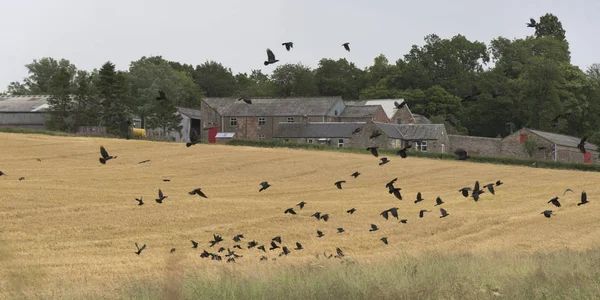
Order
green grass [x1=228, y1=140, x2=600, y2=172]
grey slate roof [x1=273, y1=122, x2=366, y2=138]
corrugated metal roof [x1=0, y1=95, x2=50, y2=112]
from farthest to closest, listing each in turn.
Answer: corrugated metal roof [x1=0, y1=95, x2=50, y2=112] < grey slate roof [x1=273, y1=122, x2=366, y2=138] < green grass [x1=228, y1=140, x2=600, y2=172]

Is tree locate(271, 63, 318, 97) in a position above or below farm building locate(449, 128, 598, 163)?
above

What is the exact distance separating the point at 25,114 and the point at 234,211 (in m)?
75.5

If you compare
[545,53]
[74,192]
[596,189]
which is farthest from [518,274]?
[545,53]

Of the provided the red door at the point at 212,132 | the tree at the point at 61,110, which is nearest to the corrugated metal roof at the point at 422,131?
the red door at the point at 212,132

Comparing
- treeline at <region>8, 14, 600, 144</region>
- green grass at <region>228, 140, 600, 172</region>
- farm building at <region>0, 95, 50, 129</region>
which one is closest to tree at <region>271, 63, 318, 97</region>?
treeline at <region>8, 14, 600, 144</region>

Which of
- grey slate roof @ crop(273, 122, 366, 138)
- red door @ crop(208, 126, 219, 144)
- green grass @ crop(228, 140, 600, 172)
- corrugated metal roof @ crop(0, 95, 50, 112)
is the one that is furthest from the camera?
red door @ crop(208, 126, 219, 144)

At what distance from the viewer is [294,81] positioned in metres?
140

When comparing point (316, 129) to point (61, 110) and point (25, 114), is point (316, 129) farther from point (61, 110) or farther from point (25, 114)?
point (25, 114)

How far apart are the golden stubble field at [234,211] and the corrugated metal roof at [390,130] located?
80.9ft

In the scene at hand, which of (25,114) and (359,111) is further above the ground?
(359,111)

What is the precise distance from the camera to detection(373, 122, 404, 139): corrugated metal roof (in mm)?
89463

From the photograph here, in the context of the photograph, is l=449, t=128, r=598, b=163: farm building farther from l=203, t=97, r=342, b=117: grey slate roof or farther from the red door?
the red door

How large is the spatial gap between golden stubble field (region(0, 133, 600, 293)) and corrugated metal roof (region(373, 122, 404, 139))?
2466 centimetres

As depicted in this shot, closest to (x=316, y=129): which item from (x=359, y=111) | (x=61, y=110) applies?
(x=359, y=111)
